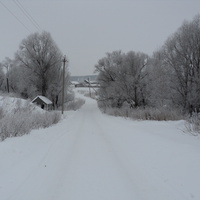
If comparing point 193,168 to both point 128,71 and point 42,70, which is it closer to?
point 128,71

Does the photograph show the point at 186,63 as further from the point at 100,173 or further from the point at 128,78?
the point at 100,173

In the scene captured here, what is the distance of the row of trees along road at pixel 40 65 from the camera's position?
29.6 metres

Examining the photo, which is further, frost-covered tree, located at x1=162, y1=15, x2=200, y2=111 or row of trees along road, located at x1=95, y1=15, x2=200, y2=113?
row of trees along road, located at x1=95, y1=15, x2=200, y2=113

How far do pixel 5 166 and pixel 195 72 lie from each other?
17741 millimetres

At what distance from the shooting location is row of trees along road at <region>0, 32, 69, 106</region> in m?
29.6

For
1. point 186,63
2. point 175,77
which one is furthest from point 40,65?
point 186,63

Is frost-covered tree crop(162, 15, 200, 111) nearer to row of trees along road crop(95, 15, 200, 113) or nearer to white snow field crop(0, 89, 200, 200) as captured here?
row of trees along road crop(95, 15, 200, 113)

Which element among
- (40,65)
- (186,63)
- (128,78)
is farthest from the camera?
(40,65)

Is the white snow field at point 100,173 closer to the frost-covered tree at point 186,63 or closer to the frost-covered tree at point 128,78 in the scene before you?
the frost-covered tree at point 186,63

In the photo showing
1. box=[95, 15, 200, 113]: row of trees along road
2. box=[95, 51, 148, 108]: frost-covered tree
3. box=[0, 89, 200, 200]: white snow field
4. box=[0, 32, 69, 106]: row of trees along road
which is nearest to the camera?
box=[0, 89, 200, 200]: white snow field

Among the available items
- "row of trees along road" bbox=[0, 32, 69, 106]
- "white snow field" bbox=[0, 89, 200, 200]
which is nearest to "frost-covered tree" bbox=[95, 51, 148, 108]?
"row of trees along road" bbox=[0, 32, 69, 106]

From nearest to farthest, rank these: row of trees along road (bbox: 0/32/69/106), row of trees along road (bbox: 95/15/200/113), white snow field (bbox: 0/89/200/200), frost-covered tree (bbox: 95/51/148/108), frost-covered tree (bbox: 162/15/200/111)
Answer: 1. white snow field (bbox: 0/89/200/200)
2. frost-covered tree (bbox: 162/15/200/111)
3. row of trees along road (bbox: 95/15/200/113)
4. frost-covered tree (bbox: 95/51/148/108)
5. row of trees along road (bbox: 0/32/69/106)

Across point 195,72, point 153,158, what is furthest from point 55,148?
point 195,72

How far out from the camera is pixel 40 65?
30391mm
